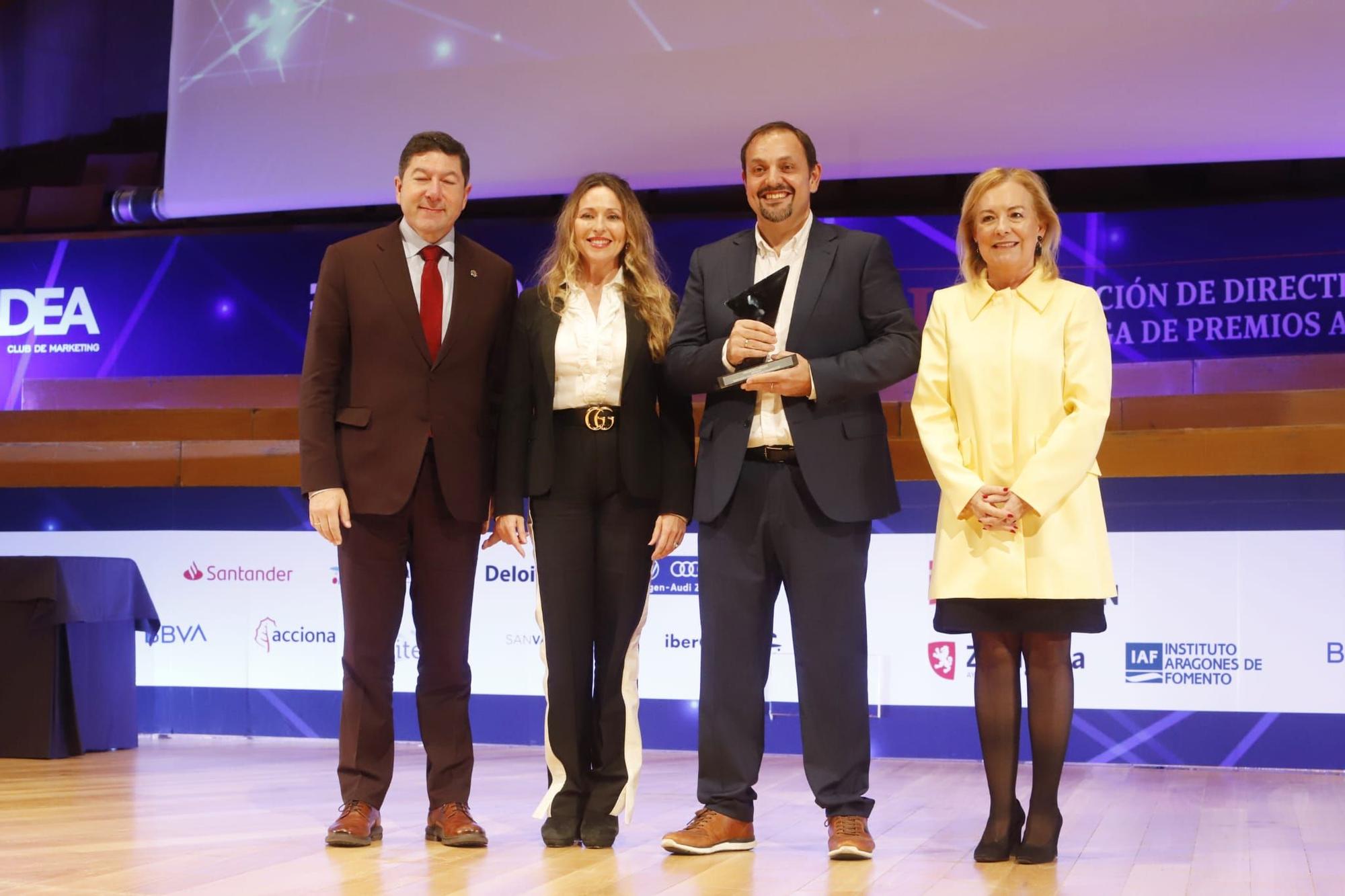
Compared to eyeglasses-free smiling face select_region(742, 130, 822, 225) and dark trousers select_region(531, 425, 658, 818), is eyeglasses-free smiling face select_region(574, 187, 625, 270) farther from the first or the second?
dark trousers select_region(531, 425, 658, 818)

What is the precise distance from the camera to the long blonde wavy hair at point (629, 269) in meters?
2.83

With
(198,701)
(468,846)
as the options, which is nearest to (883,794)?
(468,846)

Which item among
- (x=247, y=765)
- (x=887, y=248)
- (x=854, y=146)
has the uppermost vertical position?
(x=854, y=146)

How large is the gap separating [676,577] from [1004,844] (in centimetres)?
208

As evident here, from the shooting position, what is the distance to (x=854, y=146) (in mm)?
5465

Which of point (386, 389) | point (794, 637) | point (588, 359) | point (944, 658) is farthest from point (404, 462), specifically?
point (944, 658)

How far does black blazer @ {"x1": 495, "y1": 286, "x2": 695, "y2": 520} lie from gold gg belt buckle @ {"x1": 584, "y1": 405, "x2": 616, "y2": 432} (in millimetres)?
28

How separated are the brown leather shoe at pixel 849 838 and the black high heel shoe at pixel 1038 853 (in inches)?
11.4

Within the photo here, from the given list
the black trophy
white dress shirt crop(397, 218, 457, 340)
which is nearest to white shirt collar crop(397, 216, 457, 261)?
white dress shirt crop(397, 218, 457, 340)

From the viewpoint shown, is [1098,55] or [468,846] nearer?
[468,846]

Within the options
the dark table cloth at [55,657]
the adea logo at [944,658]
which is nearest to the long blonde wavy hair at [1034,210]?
the adea logo at [944,658]

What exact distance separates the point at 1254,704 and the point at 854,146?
272cm

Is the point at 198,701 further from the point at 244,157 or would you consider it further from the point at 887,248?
the point at 887,248

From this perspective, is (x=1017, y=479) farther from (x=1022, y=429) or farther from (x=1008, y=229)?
(x=1008, y=229)
